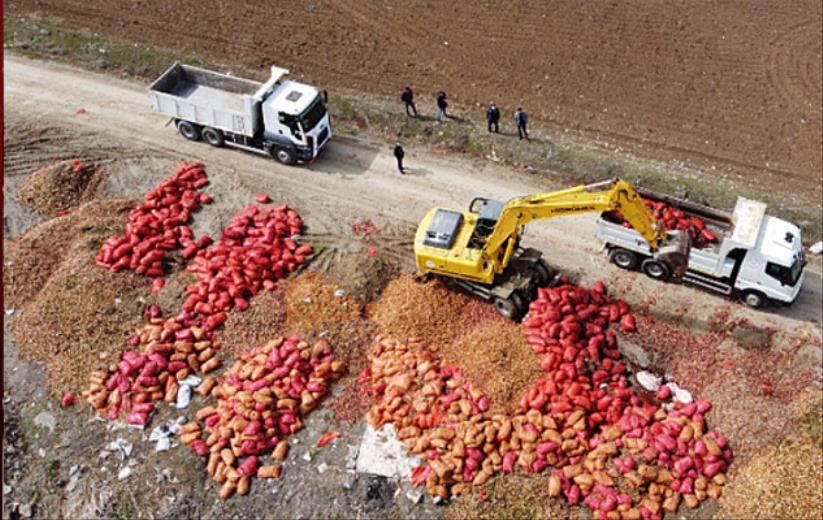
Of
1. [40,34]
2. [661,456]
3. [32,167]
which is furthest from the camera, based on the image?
[40,34]

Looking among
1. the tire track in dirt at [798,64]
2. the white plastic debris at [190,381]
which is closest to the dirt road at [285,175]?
the white plastic debris at [190,381]

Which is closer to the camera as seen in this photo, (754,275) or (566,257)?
(754,275)

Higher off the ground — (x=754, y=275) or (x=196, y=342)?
(x=754, y=275)

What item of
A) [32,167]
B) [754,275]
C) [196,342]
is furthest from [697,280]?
[32,167]

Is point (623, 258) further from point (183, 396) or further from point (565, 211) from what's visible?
point (183, 396)

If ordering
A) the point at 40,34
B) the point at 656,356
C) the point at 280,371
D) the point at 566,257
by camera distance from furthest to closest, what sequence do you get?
1. the point at 40,34
2. the point at 566,257
3. the point at 656,356
4. the point at 280,371

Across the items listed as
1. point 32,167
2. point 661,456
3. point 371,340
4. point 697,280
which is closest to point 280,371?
point 371,340

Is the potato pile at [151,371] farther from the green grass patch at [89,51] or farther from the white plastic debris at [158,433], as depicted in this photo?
the green grass patch at [89,51]

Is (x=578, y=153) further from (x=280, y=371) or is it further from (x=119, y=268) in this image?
(x=119, y=268)

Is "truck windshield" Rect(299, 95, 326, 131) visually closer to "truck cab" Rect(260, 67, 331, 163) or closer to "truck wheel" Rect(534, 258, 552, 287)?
"truck cab" Rect(260, 67, 331, 163)
